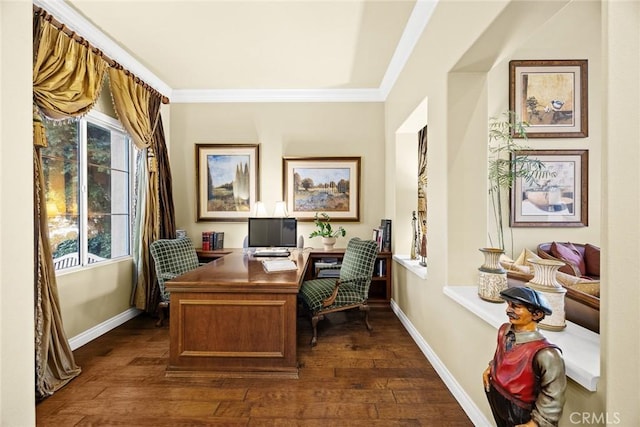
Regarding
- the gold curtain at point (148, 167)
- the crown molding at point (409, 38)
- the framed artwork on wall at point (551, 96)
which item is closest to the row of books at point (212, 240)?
the gold curtain at point (148, 167)

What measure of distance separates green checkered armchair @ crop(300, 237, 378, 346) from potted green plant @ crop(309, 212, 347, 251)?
29.6 inches

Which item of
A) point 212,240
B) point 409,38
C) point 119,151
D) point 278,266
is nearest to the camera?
point 278,266

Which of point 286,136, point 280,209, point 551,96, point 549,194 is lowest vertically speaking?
point 280,209

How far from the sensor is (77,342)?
2.70m

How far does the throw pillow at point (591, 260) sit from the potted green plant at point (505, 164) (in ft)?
2.55

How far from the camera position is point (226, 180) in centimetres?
417

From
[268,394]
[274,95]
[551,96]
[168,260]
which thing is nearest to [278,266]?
[268,394]

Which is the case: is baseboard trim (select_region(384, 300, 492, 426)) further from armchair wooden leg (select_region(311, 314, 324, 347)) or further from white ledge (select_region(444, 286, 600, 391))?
armchair wooden leg (select_region(311, 314, 324, 347))

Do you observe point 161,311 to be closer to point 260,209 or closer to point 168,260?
point 168,260

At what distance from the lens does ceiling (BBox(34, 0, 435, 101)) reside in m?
2.44

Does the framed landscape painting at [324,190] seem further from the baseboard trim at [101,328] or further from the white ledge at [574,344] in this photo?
the white ledge at [574,344]

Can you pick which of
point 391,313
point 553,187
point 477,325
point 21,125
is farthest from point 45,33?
point 553,187

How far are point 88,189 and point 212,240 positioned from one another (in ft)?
4.84

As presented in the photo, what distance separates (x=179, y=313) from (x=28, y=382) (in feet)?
4.01
